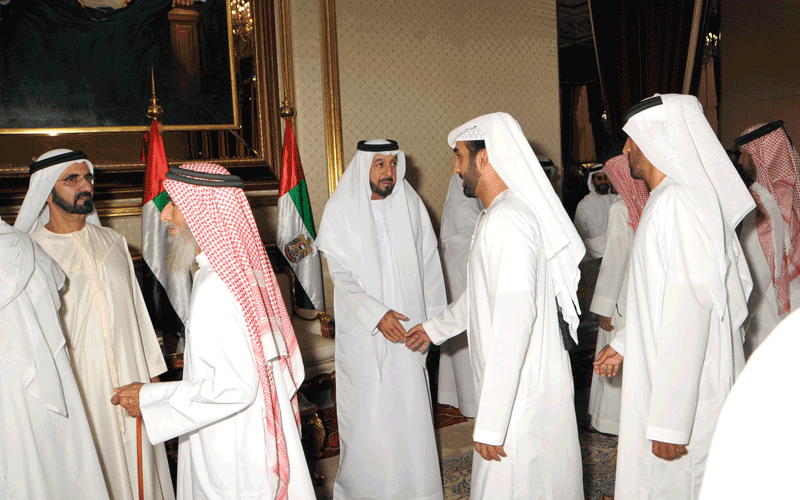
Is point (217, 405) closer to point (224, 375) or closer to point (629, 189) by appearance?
point (224, 375)

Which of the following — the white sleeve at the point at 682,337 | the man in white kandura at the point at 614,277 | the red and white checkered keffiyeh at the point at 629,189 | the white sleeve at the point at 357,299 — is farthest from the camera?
the man in white kandura at the point at 614,277

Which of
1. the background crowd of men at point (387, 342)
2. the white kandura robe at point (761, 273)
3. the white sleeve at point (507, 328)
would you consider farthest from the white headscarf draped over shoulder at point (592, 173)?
the white sleeve at point (507, 328)

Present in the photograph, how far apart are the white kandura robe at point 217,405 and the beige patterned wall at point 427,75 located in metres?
3.67

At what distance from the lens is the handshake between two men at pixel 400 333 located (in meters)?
2.91

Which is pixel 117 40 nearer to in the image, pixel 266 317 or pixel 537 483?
pixel 266 317

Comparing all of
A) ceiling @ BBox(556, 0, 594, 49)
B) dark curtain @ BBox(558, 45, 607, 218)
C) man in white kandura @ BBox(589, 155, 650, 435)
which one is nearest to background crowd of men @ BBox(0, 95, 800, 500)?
man in white kandura @ BBox(589, 155, 650, 435)

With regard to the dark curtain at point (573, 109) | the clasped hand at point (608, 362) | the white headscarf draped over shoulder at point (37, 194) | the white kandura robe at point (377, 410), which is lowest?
the white kandura robe at point (377, 410)

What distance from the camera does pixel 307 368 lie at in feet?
14.6

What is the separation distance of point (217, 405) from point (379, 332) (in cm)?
152

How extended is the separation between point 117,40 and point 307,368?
289cm

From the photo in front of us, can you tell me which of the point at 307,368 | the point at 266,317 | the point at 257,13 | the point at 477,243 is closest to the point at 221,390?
the point at 266,317

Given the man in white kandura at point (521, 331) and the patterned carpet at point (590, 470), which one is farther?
the patterned carpet at point (590, 470)

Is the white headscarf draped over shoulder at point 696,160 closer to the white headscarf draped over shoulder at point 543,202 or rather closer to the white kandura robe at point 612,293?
the white headscarf draped over shoulder at point 543,202

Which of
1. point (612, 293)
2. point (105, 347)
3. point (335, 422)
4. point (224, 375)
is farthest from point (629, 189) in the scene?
point (105, 347)
